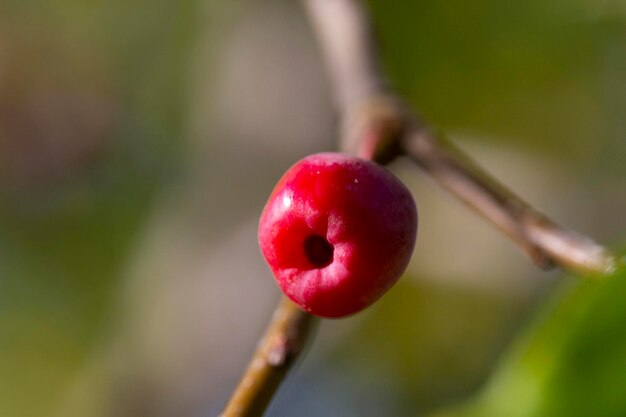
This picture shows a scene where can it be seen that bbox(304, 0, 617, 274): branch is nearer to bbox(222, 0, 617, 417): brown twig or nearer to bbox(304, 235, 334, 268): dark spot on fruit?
bbox(222, 0, 617, 417): brown twig

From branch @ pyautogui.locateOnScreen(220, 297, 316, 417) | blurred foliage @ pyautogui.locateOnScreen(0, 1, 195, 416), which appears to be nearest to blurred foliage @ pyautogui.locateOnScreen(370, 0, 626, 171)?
blurred foliage @ pyautogui.locateOnScreen(0, 1, 195, 416)

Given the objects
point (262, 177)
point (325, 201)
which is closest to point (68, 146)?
point (262, 177)

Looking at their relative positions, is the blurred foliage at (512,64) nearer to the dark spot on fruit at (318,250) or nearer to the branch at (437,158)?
the branch at (437,158)

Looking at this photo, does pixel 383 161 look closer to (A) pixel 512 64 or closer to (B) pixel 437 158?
(B) pixel 437 158

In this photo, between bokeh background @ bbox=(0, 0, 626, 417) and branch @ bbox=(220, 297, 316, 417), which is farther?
bokeh background @ bbox=(0, 0, 626, 417)

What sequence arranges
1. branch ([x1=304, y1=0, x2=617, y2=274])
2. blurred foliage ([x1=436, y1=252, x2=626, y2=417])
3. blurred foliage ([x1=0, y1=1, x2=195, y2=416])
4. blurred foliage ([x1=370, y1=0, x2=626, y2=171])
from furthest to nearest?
blurred foliage ([x1=0, y1=1, x2=195, y2=416]), blurred foliage ([x1=370, y1=0, x2=626, y2=171]), branch ([x1=304, y1=0, x2=617, y2=274]), blurred foliage ([x1=436, y1=252, x2=626, y2=417])
